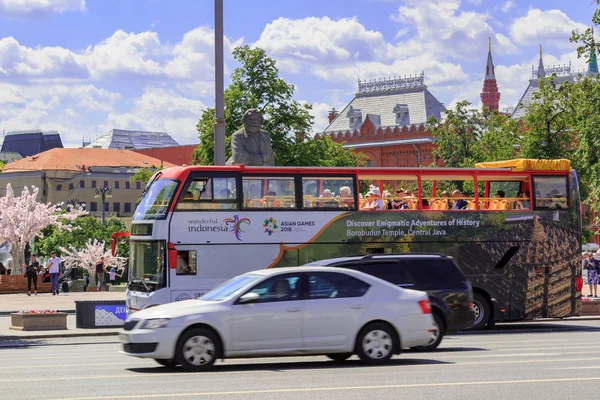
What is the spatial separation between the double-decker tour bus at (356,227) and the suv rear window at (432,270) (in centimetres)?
384

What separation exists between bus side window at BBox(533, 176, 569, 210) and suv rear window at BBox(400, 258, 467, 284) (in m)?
5.98

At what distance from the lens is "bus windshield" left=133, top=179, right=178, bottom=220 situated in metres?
24.2

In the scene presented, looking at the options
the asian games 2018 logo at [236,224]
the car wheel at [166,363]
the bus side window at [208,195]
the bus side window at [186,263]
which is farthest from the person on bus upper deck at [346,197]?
the car wheel at [166,363]

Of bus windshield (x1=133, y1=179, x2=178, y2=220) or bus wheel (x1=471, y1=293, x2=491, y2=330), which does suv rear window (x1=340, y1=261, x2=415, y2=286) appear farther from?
bus wheel (x1=471, y1=293, x2=491, y2=330)

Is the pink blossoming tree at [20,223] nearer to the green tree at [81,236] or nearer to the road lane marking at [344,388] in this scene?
the green tree at [81,236]

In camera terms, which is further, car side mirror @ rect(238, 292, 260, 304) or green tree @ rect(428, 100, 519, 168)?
green tree @ rect(428, 100, 519, 168)

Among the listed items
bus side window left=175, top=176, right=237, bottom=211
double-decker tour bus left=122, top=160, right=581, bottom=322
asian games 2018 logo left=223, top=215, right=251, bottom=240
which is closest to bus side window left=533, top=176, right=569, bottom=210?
double-decker tour bus left=122, top=160, right=581, bottom=322

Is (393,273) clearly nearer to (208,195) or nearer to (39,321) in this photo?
(208,195)

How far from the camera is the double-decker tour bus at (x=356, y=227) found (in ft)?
79.9

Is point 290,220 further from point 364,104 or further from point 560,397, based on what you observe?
point 364,104

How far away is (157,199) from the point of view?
24.5 metres

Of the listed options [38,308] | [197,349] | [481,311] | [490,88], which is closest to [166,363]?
[197,349]

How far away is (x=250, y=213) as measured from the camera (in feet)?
81.2

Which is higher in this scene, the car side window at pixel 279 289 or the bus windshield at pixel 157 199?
the bus windshield at pixel 157 199
